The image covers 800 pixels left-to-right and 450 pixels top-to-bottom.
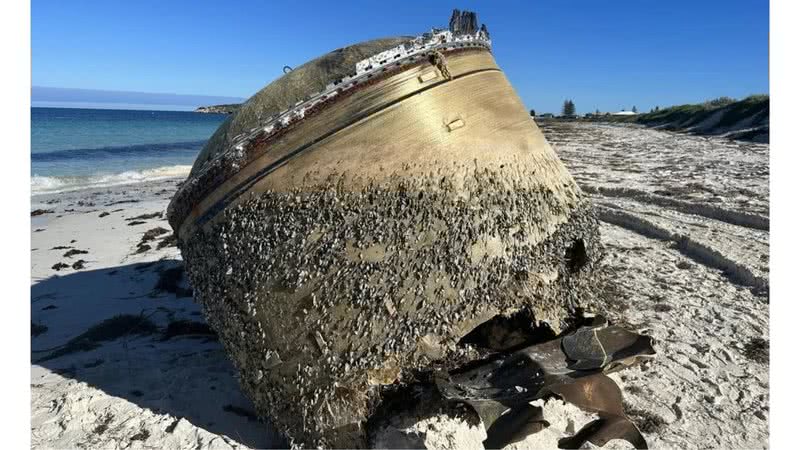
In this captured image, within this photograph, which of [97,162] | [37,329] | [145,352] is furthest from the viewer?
[97,162]

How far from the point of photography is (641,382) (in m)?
3.48

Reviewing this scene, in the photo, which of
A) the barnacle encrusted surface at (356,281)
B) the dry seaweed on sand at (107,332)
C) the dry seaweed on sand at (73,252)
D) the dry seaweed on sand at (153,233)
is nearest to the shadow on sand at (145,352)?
the dry seaweed on sand at (107,332)

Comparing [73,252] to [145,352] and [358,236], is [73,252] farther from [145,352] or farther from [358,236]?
[358,236]

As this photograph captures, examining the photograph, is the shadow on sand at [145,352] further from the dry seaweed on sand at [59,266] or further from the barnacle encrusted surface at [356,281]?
the barnacle encrusted surface at [356,281]

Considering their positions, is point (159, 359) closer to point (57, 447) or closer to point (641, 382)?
point (57, 447)

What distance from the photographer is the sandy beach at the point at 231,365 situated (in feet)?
10.1

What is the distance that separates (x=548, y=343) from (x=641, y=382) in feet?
4.04

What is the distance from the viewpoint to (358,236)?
2.54 meters

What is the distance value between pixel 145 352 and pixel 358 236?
2683 mm

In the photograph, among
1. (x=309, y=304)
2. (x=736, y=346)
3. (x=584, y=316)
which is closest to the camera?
(x=309, y=304)

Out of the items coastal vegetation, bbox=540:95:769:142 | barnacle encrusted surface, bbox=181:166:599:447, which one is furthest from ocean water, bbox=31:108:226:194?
coastal vegetation, bbox=540:95:769:142

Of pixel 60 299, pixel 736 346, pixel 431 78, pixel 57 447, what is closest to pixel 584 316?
pixel 431 78

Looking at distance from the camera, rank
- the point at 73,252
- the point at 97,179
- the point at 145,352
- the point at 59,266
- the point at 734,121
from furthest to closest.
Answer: the point at 734,121 < the point at 97,179 < the point at 73,252 < the point at 59,266 < the point at 145,352

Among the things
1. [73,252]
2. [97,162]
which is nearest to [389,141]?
[73,252]
